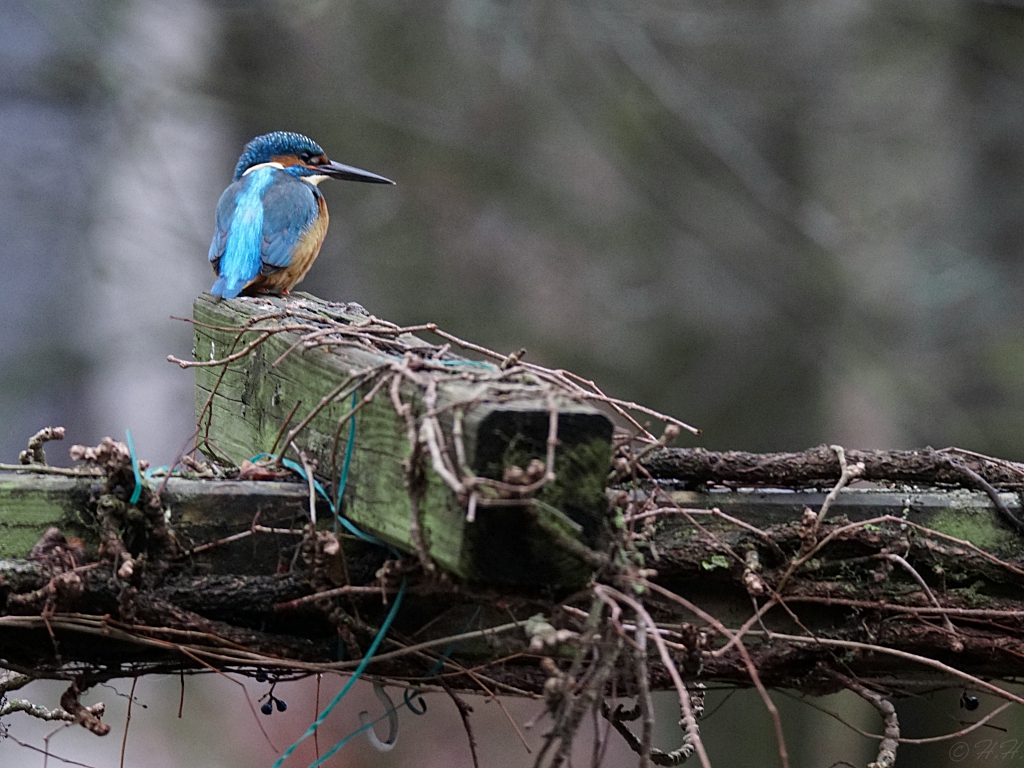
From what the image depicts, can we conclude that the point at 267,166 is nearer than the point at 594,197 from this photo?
Yes

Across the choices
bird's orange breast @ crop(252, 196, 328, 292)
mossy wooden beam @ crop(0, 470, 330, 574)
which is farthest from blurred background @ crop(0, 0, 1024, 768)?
mossy wooden beam @ crop(0, 470, 330, 574)

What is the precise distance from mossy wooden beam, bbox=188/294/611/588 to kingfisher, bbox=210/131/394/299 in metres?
1.63

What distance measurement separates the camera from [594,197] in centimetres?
982

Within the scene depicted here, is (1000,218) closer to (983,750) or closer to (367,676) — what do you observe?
(983,750)

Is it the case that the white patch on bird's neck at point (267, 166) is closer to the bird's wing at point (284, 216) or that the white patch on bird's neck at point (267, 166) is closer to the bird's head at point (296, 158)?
the bird's head at point (296, 158)

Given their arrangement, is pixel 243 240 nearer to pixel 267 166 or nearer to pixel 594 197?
pixel 267 166

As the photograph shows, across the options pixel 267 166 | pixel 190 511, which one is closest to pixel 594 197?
pixel 267 166

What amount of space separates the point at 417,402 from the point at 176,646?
485mm

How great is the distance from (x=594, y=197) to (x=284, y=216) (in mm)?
6113

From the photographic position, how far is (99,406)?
402 inches

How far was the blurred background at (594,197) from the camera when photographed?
709cm

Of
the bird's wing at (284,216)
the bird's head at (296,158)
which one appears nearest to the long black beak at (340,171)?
the bird's head at (296,158)

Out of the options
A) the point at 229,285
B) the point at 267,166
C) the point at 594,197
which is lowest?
the point at 229,285

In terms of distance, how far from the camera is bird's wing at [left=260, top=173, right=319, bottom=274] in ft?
12.5
